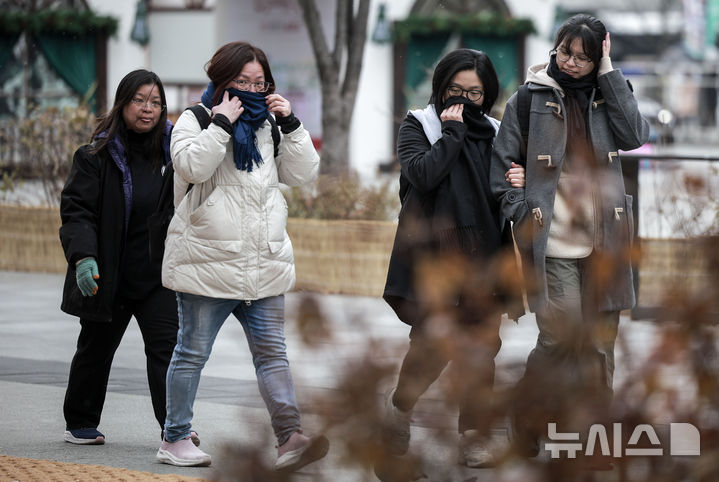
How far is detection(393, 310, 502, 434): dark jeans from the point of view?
194 centimetres

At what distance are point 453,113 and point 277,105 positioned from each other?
0.66 m

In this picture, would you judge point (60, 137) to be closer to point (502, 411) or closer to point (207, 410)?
point (207, 410)

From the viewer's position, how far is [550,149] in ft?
15.4

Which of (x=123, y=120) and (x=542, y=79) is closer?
(x=542, y=79)

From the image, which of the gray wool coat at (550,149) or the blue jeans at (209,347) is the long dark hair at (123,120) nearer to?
the blue jeans at (209,347)

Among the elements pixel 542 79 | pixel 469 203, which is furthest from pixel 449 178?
pixel 542 79

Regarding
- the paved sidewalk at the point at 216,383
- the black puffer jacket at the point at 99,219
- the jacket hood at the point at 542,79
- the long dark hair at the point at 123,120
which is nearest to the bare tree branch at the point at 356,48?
the paved sidewalk at the point at 216,383

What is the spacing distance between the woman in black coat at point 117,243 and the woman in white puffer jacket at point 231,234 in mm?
356

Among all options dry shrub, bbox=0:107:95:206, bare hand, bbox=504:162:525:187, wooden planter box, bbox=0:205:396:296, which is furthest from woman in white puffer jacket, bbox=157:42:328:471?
dry shrub, bbox=0:107:95:206

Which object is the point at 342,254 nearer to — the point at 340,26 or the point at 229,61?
the point at 340,26

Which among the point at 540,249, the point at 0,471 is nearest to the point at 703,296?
the point at 540,249

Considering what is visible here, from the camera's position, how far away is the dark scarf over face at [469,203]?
4559 millimetres

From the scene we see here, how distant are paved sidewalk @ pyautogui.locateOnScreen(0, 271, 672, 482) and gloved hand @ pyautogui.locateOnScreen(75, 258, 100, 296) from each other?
66 centimetres

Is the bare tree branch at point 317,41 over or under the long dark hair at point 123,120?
over
